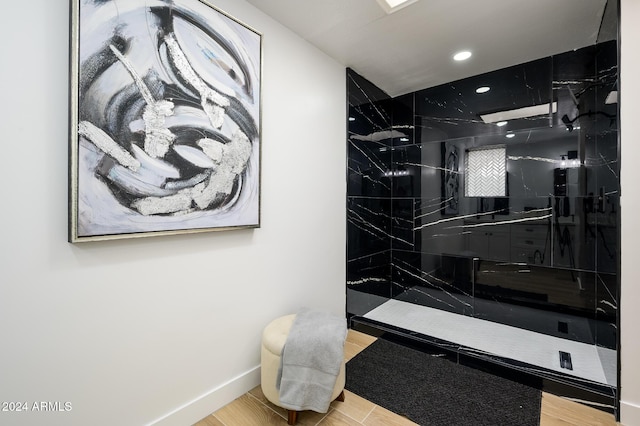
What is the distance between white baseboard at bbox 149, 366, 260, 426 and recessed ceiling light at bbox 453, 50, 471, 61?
303cm

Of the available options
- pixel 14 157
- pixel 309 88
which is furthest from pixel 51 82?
pixel 309 88

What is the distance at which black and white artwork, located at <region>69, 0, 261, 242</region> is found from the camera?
121cm

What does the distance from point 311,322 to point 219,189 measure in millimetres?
1017

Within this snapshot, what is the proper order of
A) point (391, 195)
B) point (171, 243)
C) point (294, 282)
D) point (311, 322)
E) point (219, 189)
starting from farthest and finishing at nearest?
point (391, 195) < point (294, 282) < point (311, 322) < point (219, 189) < point (171, 243)

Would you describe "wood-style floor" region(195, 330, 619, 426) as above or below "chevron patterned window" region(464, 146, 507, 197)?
below

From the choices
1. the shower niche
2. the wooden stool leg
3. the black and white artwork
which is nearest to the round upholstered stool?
the wooden stool leg

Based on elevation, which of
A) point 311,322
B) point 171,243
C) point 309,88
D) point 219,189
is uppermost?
point 309,88

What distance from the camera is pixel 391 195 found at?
11.4 feet

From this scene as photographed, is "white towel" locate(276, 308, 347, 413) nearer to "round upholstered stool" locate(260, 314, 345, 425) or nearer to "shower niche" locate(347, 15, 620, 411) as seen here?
"round upholstered stool" locate(260, 314, 345, 425)

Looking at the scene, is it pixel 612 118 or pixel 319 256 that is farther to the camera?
pixel 319 256

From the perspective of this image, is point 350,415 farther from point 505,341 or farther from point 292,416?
point 505,341

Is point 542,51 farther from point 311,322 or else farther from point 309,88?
point 311,322

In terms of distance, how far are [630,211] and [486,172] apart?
133cm

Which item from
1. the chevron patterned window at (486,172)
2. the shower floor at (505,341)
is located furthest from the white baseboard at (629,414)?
the chevron patterned window at (486,172)
